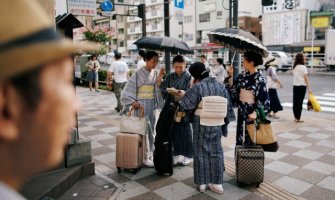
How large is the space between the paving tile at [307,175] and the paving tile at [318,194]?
0.25 meters

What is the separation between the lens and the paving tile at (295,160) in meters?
5.07

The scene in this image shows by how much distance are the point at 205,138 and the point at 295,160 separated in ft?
6.56

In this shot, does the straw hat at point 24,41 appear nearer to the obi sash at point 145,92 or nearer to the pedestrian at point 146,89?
the pedestrian at point 146,89

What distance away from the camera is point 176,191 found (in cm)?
407

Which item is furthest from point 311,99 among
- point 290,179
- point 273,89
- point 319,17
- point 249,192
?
point 319,17

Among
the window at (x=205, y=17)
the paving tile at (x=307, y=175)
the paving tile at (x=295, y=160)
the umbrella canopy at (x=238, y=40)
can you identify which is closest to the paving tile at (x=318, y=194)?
the paving tile at (x=307, y=175)

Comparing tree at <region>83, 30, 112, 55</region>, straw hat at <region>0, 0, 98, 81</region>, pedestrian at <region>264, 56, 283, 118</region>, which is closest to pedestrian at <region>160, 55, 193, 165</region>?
pedestrian at <region>264, 56, 283, 118</region>

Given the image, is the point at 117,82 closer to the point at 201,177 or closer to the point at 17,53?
the point at 201,177

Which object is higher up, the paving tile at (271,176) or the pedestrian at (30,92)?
the pedestrian at (30,92)

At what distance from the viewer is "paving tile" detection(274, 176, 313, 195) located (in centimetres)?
409

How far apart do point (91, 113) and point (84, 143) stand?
528 cm

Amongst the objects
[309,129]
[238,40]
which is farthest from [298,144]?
[238,40]

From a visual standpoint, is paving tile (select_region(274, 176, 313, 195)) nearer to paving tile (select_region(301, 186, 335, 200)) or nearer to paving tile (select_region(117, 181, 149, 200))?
paving tile (select_region(301, 186, 335, 200))

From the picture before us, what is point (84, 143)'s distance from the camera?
442 centimetres
